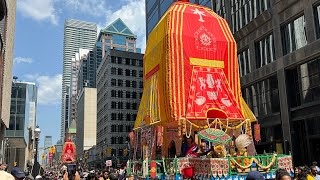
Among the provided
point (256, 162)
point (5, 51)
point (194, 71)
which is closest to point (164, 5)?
point (5, 51)

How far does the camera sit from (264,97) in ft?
116

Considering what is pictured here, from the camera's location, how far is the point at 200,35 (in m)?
17.8

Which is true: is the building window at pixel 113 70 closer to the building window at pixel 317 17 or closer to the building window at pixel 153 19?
the building window at pixel 153 19

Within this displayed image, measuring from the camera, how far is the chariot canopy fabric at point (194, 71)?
16.8m

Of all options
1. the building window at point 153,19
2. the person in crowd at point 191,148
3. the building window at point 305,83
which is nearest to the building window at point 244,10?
the building window at point 305,83

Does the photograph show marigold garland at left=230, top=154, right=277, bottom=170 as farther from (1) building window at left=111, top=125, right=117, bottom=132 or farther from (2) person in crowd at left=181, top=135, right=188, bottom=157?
(1) building window at left=111, top=125, right=117, bottom=132

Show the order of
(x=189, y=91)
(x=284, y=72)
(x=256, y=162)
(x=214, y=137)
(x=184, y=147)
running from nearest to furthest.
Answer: (x=256, y=162)
(x=214, y=137)
(x=189, y=91)
(x=184, y=147)
(x=284, y=72)

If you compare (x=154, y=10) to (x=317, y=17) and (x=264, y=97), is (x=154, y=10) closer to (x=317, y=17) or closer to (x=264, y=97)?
(x=264, y=97)

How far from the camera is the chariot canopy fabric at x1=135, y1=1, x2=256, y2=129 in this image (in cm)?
1678

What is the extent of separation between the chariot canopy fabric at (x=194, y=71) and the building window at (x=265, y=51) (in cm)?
1695

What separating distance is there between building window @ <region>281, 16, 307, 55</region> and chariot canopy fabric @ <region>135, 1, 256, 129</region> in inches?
556

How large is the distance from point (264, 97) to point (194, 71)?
2046cm

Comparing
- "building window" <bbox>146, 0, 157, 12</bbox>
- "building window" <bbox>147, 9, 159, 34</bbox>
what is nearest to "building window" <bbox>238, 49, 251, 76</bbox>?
"building window" <bbox>147, 9, 159, 34</bbox>

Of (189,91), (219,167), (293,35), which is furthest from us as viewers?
(293,35)
